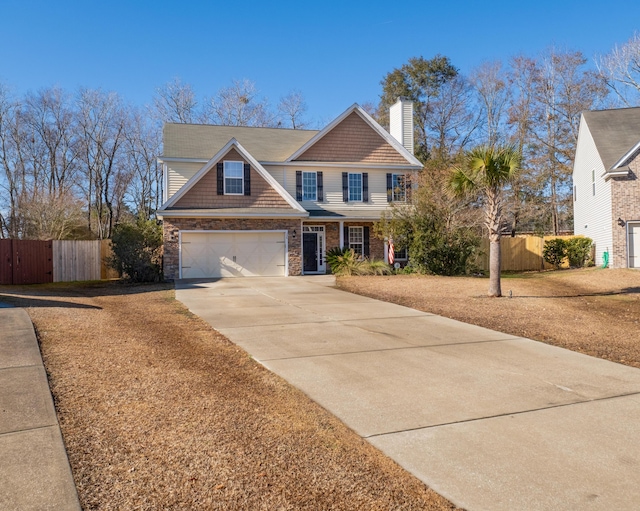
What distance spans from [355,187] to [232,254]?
287 inches

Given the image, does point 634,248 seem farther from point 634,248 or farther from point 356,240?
point 356,240

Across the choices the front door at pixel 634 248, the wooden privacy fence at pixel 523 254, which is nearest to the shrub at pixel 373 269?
the wooden privacy fence at pixel 523 254

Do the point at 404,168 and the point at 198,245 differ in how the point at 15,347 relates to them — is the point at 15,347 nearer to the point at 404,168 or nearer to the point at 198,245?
the point at 198,245

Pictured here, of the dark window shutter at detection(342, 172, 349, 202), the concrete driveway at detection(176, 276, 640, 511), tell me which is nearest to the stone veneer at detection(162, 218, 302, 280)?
the dark window shutter at detection(342, 172, 349, 202)

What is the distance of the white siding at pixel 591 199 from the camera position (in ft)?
76.8

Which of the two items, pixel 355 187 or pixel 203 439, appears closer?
pixel 203 439

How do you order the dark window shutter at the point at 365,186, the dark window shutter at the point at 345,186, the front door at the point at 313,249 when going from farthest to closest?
1. the dark window shutter at the point at 365,186
2. the dark window shutter at the point at 345,186
3. the front door at the point at 313,249

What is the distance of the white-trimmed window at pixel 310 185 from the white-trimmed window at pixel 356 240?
2.42 meters

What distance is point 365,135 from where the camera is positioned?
24734 millimetres

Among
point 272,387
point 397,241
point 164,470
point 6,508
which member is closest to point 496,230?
point 397,241

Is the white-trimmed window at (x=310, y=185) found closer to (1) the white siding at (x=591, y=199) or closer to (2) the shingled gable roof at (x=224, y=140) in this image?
(2) the shingled gable roof at (x=224, y=140)

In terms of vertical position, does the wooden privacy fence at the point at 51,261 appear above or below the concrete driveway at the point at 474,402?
above

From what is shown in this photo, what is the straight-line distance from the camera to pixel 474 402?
5195mm

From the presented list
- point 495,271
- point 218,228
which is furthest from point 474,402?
point 218,228
